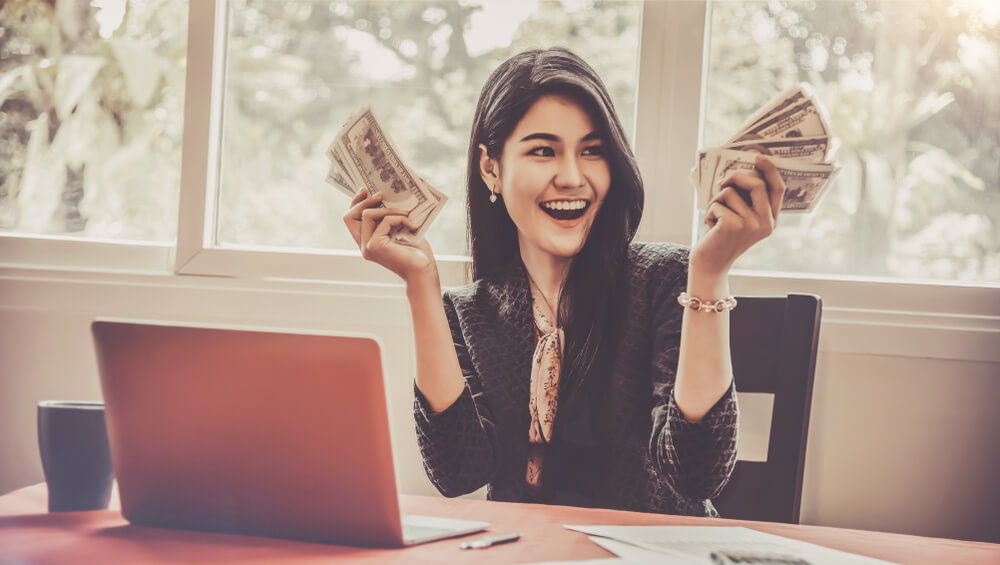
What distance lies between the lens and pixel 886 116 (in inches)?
71.9

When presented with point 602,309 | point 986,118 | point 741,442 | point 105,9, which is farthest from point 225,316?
point 986,118

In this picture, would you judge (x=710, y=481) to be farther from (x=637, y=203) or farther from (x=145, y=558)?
(x=145, y=558)

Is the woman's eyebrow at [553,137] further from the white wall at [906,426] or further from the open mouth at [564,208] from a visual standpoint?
the white wall at [906,426]

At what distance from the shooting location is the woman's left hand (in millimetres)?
984

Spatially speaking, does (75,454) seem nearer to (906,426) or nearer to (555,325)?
(555,325)

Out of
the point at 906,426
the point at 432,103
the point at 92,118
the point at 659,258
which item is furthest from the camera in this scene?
the point at 92,118

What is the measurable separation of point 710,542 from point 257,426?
0.46 m

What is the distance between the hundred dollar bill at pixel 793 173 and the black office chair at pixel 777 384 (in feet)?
0.80

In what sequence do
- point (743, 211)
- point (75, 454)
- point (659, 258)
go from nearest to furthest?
point (75, 454), point (743, 211), point (659, 258)

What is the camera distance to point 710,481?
1106mm

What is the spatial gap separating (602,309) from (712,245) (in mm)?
368

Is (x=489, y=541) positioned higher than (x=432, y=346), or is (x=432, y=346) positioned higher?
(x=432, y=346)

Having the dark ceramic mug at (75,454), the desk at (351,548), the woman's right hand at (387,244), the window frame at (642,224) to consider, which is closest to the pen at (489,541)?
the desk at (351,548)

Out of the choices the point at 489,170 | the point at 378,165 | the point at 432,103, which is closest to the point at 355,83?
the point at 432,103
